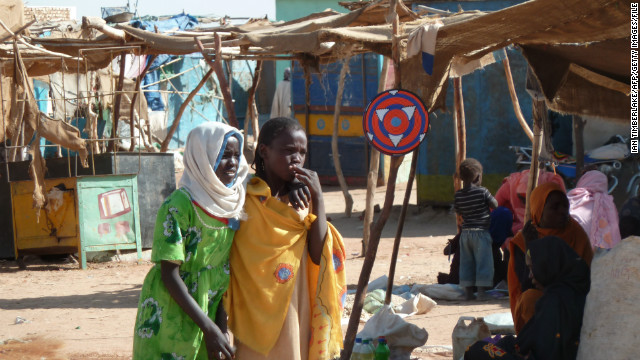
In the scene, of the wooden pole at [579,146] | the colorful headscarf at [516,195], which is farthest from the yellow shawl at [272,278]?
the wooden pole at [579,146]

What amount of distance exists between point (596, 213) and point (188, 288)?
17.1 feet

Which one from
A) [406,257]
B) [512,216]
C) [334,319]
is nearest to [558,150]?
[406,257]

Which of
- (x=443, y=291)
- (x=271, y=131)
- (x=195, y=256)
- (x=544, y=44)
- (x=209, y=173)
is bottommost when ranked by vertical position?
(x=443, y=291)

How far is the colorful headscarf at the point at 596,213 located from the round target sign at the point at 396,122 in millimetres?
3142

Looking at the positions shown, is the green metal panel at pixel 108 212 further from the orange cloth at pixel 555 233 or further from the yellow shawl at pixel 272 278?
the yellow shawl at pixel 272 278

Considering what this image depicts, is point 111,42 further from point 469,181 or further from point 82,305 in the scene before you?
point 469,181

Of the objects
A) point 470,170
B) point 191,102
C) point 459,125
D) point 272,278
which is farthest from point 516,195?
point 191,102

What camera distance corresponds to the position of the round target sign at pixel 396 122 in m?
4.55

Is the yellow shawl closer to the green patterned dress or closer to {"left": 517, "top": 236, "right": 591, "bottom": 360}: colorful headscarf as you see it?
the green patterned dress

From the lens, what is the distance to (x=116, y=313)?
23.8 ft

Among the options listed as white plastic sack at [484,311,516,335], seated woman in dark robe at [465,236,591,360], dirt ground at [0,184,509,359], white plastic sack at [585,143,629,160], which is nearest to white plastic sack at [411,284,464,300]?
dirt ground at [0,184,509,359]

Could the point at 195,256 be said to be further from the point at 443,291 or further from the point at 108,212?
the point at 108,212

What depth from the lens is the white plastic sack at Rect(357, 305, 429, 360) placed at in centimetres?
504

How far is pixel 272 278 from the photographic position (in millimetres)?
2867
